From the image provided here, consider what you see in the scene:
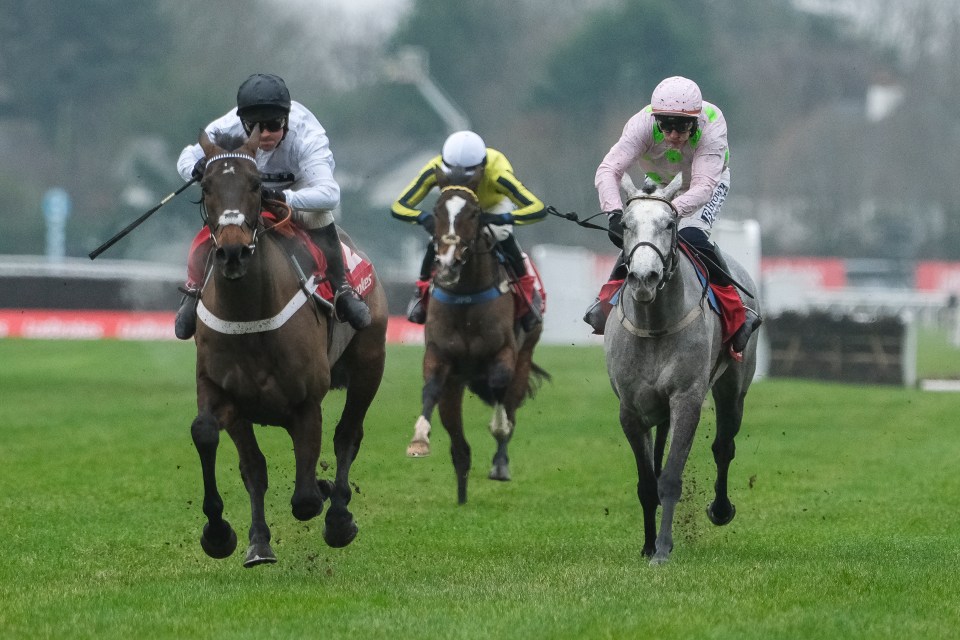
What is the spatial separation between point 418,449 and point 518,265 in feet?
6.97

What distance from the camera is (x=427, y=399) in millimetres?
11234

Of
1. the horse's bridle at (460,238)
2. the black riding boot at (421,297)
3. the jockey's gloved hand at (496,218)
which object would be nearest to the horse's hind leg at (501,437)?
the black riding boot at (421,297)

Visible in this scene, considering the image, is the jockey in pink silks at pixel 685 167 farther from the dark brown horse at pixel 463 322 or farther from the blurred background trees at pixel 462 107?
the blurred background trees at pixel 462 107

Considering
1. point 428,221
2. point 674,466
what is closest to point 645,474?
point 674,466

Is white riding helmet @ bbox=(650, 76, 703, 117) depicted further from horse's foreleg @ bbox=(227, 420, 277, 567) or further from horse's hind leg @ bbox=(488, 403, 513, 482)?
horse's hind leg @ bbox=(488, 403, 513, 482)

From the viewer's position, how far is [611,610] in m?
6.53

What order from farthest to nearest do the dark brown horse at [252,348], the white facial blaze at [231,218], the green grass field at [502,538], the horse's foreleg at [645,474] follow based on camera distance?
the horse's foreleg at [645,474]
the dark brown horse at [252,348]
the white facial blaze at [231,218]
the green grass field at [502,538]

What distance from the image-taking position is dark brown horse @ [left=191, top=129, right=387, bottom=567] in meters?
7.15

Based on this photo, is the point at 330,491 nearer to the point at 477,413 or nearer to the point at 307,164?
the point at 307,164

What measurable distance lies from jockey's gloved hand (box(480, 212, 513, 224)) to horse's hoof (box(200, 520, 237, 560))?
4333mm

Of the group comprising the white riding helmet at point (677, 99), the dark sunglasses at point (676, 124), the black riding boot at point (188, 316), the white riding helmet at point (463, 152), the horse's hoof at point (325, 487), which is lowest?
the horse's hoof at point (325, 487)

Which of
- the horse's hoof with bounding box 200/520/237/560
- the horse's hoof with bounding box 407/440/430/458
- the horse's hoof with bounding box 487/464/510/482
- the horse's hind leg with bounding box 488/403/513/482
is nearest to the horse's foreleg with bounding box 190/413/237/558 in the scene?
the horse's hoof with bounding box 200/520/237/560

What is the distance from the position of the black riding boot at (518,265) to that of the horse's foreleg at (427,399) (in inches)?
37.5

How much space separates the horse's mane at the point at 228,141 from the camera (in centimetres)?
736
